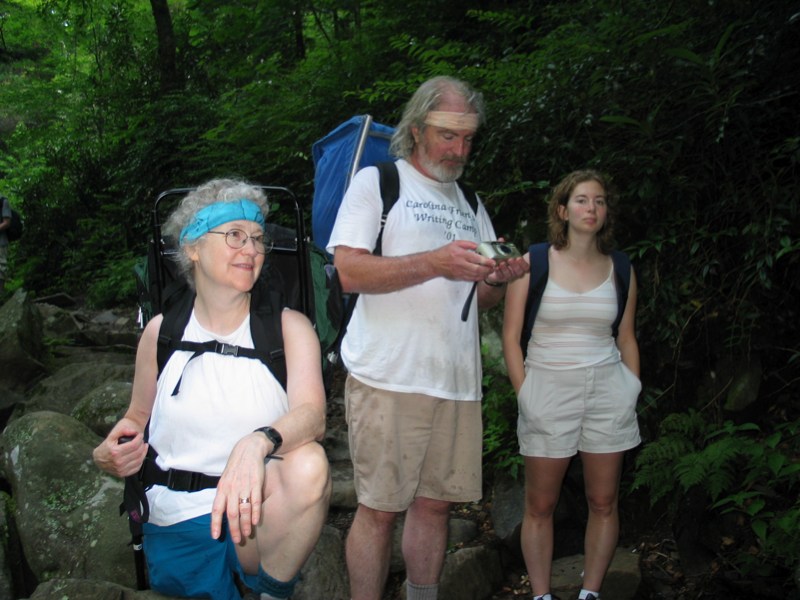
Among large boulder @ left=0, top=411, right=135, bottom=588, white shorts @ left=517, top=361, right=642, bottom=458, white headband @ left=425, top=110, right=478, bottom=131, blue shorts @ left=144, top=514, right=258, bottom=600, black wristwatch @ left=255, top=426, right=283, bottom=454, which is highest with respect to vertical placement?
white headband @ left=425, top=110, right=478, bottom=131

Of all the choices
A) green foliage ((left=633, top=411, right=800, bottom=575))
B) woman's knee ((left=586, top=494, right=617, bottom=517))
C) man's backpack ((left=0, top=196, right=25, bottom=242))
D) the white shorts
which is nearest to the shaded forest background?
green foliage ((left=633, top=411, right=800, bottom=575))

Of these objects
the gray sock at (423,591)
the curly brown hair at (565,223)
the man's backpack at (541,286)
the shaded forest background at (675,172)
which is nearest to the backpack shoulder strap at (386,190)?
the man's backpack at (541,286)

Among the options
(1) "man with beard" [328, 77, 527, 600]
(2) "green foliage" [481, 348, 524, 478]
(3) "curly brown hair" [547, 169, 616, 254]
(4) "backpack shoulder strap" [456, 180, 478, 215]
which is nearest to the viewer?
(1) "man with beard" [328, 77, 527, 600]

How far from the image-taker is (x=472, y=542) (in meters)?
4.54

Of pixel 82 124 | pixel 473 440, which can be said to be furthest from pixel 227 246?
pixel 82 124

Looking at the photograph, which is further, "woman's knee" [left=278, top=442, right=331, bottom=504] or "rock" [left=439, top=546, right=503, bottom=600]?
"rock" [left=439, top=546, right=503, bottom=600]

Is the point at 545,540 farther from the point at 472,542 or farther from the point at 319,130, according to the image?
the point at 319,130

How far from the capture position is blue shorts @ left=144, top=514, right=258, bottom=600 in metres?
2.47

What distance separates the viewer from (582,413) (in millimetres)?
3348

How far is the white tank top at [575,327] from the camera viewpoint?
336 centimetres

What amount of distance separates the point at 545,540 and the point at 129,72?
13.0 m

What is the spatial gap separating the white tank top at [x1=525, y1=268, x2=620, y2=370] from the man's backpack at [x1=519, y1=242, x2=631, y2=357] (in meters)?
0.03

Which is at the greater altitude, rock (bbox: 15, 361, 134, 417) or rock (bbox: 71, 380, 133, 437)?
rock (bbox: 71, 380, 133, 437)

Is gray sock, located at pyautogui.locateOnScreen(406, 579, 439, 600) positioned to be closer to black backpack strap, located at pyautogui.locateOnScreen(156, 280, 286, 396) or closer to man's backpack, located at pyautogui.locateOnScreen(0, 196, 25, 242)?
black backpack strap, located at pyautogui.locateOnScreen(156, 280, 286, 396)
